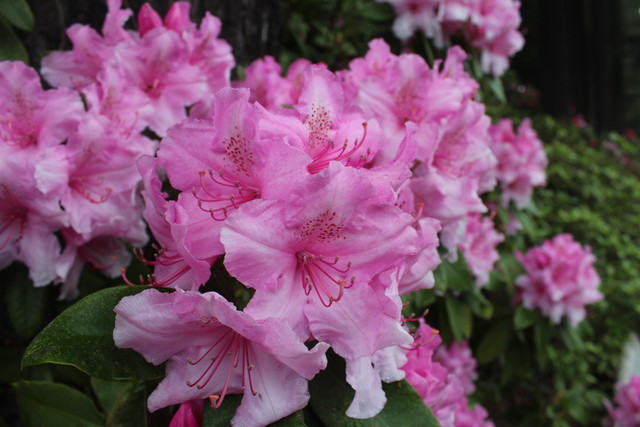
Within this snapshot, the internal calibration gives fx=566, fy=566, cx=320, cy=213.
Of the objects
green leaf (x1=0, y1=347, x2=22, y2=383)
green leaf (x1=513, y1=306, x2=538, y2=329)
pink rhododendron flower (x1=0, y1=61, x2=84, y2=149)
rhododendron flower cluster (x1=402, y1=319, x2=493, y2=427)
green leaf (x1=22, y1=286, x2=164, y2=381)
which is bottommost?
green leaf (x1=513, y1=306, x2=538, y2=329)

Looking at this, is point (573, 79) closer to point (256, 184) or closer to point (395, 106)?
point (395, 106)

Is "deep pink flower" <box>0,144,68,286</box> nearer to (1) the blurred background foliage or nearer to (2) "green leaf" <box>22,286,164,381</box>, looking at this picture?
(1) the blurred background foliage

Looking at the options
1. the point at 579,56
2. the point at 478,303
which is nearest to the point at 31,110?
the point at 478,303

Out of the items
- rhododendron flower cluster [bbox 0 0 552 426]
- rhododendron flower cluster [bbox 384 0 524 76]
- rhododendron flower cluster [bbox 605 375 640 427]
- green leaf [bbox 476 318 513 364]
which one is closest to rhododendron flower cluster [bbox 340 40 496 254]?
rhododendron flower cluster [bbox 0 0 552 426]

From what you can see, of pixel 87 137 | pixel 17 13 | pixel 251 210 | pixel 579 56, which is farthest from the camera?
pixel 579 56

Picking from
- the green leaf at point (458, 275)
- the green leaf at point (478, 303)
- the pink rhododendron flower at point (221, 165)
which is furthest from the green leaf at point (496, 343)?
the pink rhododendron flower at point (221, 165)

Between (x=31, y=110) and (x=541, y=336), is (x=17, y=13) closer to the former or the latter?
(x=31, y=110)

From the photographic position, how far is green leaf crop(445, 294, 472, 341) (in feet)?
6.11

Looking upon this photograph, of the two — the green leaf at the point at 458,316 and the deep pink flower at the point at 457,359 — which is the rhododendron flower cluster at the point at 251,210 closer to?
the green leaf at the point at 458,316

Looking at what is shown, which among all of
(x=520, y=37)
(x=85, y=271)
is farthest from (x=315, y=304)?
(x=520, y=37)

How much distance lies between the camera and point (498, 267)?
2248 millimetres

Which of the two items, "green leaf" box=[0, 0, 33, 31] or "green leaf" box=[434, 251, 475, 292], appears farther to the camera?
"green leaf" box=[434, 251, 475, 292]

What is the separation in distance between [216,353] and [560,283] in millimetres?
1828

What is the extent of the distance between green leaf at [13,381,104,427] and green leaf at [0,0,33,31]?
737 millimetres
